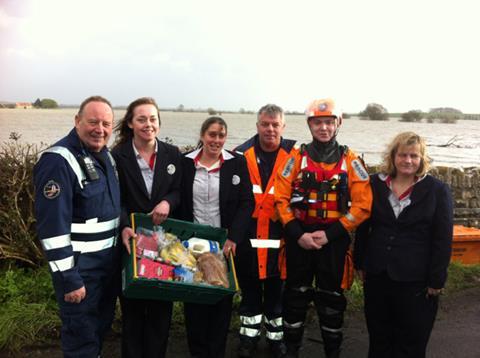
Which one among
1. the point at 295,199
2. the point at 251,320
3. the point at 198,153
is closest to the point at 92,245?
the point at 198,153

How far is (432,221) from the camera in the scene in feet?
10.5

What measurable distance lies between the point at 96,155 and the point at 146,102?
24.9 inches

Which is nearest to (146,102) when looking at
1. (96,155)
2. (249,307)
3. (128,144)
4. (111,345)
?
(128,144)

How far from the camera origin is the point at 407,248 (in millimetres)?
3248

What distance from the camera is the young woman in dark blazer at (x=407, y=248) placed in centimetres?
318

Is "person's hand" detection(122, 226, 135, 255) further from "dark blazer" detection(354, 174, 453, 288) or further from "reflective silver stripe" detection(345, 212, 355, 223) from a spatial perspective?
"dark blazer" detection(354, 174, 453, 288)

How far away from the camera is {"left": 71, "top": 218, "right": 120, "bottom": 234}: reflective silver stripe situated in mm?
2787

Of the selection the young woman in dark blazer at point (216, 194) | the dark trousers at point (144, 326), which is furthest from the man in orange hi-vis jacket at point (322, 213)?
the dark trousers at point (144, 326)

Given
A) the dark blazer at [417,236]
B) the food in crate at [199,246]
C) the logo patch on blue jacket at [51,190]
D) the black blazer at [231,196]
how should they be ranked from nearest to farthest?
the logo patch on blue jacket at [51,190] → the dark blazer at [417,236] → the food in crate at [199,246] → the black blazer at [231,196]

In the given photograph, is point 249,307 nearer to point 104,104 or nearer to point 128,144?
point 128,144

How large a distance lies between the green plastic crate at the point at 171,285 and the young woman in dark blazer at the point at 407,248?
1.28 meters

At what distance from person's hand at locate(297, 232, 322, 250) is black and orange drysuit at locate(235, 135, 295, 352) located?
0.42 m

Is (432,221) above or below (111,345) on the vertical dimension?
above

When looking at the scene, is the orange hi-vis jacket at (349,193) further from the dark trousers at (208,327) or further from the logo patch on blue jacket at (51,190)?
the logo patch on blue jacket at (51,190)
